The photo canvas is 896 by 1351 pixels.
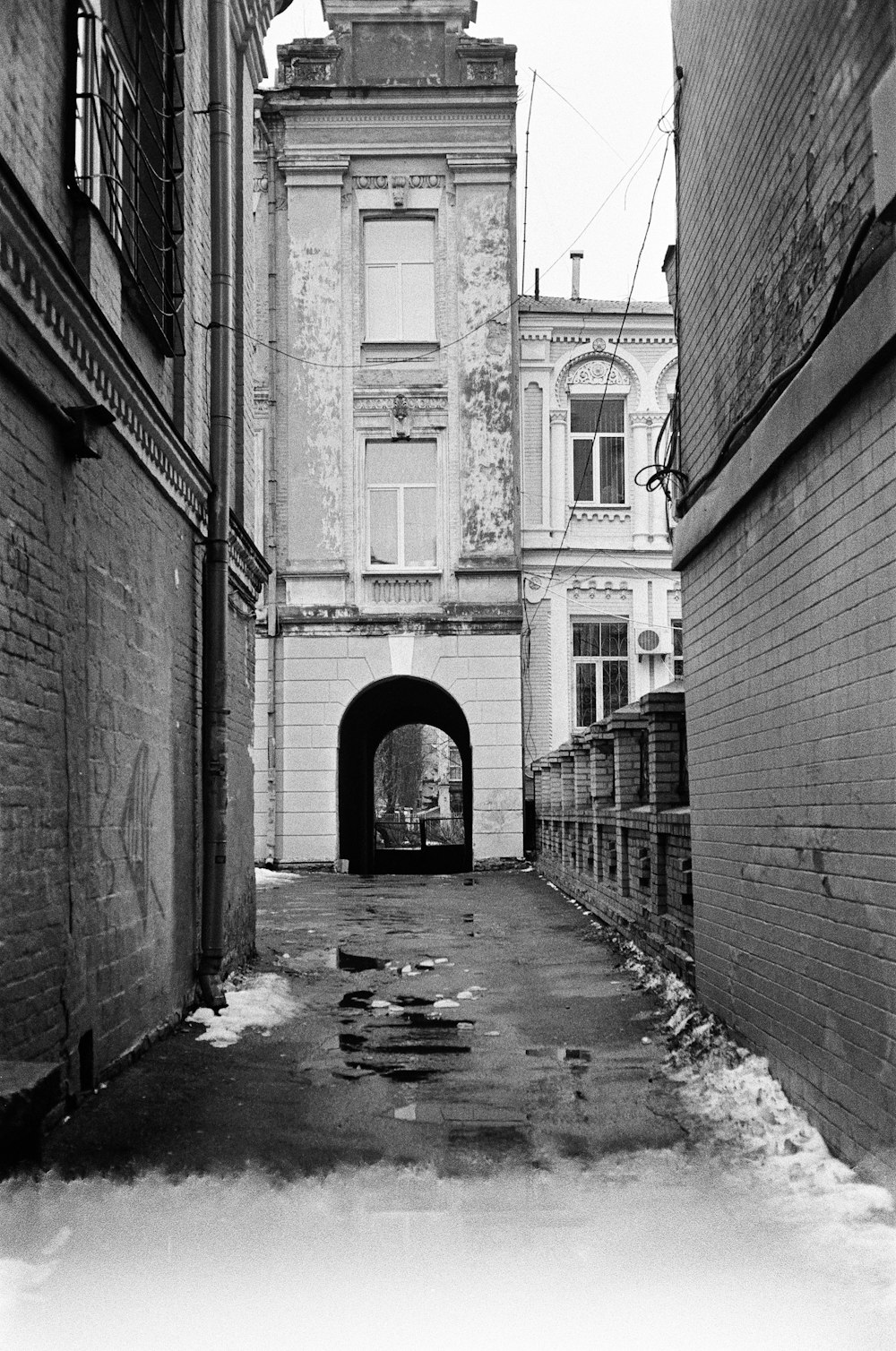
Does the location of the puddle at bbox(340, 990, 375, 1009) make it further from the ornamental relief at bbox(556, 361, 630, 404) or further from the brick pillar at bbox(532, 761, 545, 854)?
the ornamental relief at bbox(556, 361, 630, 404)

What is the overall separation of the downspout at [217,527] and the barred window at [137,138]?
2.63ft

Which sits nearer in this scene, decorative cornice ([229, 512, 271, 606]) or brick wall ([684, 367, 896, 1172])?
brick wall ([684, 367, 896, 1172])

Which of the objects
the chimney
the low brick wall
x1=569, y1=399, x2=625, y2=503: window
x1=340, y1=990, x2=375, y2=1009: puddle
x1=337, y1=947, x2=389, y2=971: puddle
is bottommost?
x1=340, y1=990, x2=375, y2=1009: puddle

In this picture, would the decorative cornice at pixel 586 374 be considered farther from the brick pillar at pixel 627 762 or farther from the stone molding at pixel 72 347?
the stone molding at pixel 72 347

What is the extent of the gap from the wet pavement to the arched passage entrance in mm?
12458

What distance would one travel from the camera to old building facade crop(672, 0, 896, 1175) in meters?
4.55

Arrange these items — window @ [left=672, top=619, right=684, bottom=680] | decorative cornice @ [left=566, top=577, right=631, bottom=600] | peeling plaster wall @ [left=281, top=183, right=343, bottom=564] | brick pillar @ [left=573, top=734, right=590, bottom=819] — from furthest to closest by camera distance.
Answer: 1. window @ [left=672, top=619, right=684, bottom=680]
2. decorative cornice @ [left=566, top=577, right=631, bottom=600]
3. peeling plaster wall @ [left=281, top=183, right=343, bottom=564]
4. brick pillar @ [left=573, top=734, right=590, bottom=819]

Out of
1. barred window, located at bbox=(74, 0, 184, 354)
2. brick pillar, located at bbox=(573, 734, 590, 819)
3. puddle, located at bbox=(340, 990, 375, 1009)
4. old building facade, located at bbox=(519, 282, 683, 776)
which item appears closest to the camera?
barred window, located at bbox=(74, 0, 184, 354)

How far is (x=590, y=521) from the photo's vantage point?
24.4 meters

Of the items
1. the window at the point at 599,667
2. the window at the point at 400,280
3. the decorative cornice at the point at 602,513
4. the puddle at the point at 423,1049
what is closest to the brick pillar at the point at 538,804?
the window at the point at 599,667

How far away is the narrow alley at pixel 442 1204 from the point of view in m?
3.67

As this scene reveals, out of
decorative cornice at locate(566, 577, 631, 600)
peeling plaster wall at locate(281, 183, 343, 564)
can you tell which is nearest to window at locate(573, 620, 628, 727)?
decorative cornice at locate(566, 577, 631, 600)

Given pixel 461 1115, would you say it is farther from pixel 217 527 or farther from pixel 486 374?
pixel 486 374

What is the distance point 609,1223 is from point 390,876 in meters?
17.9
